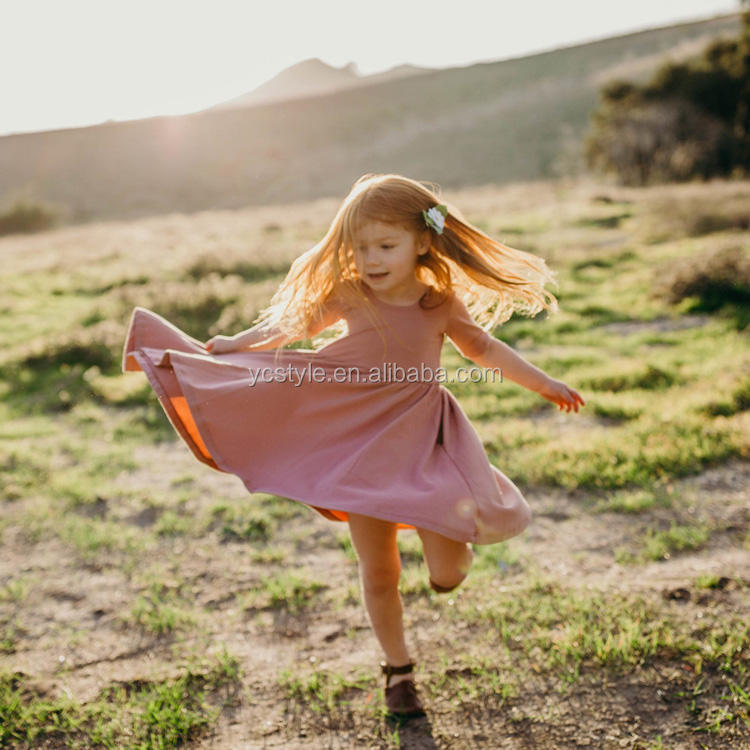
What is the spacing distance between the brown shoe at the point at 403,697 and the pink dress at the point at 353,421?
64cm

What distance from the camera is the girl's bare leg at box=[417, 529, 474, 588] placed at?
2.46 metres

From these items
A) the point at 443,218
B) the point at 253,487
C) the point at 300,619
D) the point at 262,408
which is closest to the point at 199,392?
the point at 262,408

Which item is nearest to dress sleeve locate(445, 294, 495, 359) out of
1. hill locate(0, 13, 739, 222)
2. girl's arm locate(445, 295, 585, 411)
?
girl's arm locate(445, 295, 585, 411)

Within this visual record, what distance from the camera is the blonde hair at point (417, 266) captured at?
8.51 feet

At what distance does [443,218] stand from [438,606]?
72.2 inches

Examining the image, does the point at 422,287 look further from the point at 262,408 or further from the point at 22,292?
the point at 22,292

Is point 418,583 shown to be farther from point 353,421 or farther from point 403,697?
point 353,421

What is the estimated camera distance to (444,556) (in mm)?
2465

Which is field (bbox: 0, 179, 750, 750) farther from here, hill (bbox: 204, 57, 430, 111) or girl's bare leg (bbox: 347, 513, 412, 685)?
hill (bbox: 204, 57, 430, 111)

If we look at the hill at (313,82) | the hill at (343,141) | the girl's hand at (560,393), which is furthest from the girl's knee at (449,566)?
the hill at (313,82)

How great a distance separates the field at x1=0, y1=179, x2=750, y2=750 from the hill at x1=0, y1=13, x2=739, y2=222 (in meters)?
26.0

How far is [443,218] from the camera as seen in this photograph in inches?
106

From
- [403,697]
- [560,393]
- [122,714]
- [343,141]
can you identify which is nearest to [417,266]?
[560,393]

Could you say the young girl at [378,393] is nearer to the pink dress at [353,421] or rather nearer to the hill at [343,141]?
the pink dress at [353,421]
